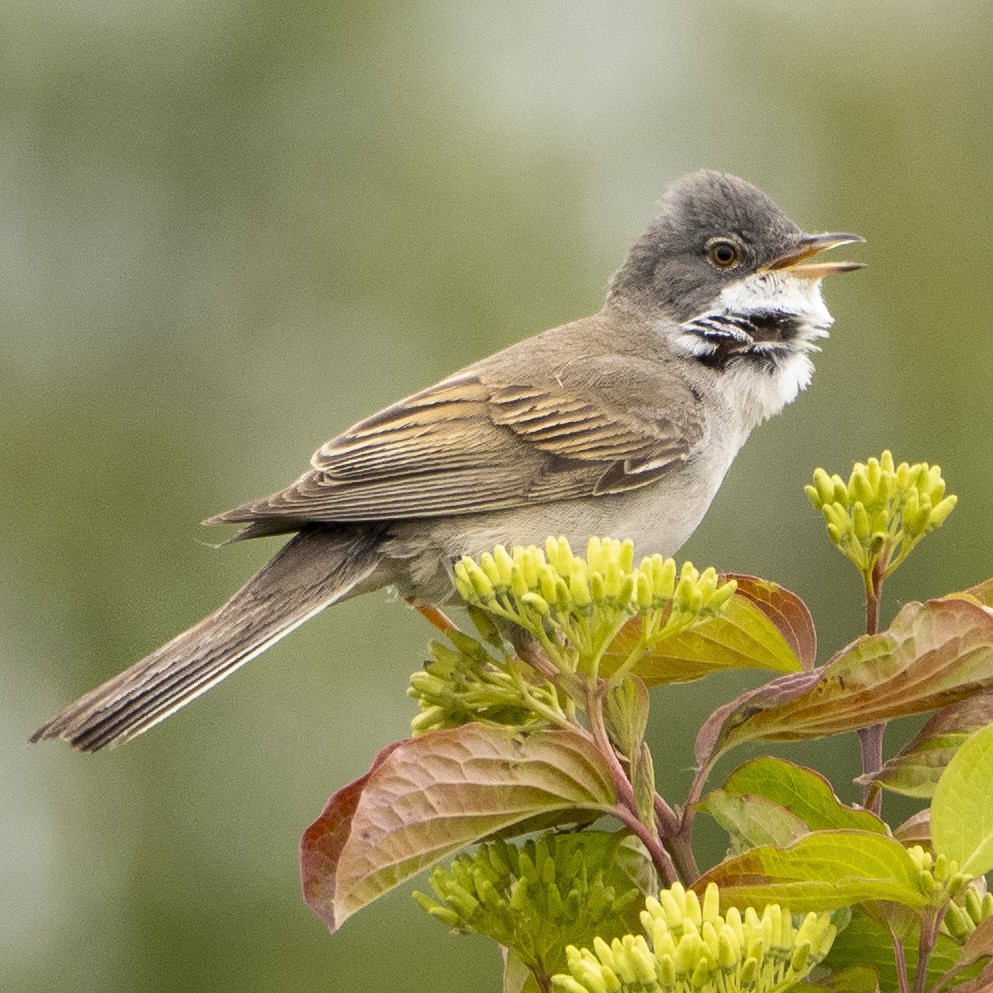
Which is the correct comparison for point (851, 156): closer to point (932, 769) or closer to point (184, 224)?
point (184, 224)

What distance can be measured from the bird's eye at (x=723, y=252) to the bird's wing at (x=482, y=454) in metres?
0.58

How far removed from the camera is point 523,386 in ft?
14.9

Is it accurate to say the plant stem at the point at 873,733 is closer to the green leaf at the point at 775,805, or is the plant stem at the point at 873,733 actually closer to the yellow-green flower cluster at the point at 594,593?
the green leaf at the point at 775,805

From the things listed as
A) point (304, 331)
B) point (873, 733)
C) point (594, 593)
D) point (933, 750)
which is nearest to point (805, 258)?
point (873, 733)

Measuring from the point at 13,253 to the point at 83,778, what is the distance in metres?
4.02

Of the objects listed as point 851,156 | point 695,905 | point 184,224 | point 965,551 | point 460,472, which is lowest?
point 695,905

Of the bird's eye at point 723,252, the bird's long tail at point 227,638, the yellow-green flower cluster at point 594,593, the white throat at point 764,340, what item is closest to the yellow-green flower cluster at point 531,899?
the yellow-green flower cluster at point 594,593

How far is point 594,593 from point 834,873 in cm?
47

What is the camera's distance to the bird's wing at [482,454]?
3.97m

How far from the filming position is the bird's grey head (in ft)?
15.5

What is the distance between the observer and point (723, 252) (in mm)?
4984

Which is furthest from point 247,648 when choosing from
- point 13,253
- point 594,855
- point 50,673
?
point 13,253

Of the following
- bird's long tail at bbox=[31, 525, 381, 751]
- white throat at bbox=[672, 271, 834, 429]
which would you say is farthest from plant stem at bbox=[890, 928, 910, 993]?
white throat at bbox=[672, 271, 834, 429]

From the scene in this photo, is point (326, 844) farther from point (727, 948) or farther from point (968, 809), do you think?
point (968, 809)
